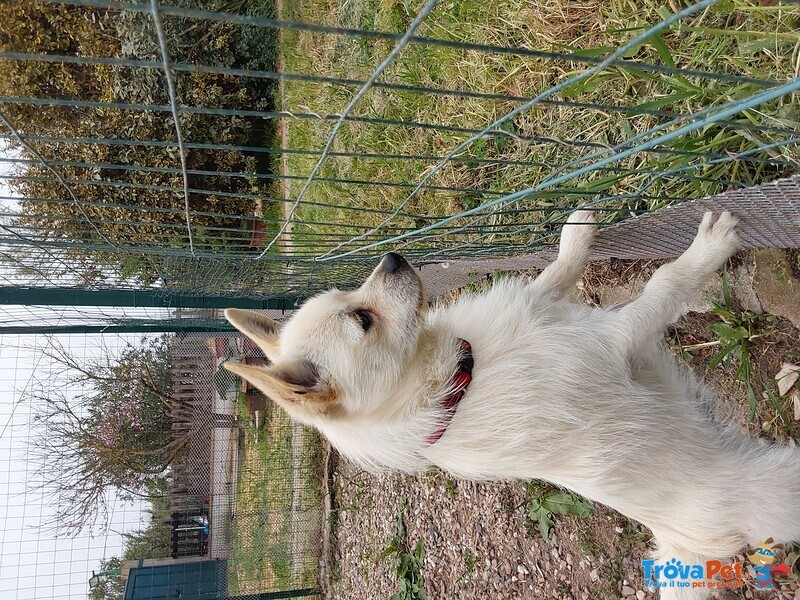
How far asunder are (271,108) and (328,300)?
5894 millimetres

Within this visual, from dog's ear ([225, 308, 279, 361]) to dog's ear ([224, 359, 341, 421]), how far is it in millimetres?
387

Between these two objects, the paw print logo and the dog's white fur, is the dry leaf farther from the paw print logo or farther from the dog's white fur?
the paw print logo

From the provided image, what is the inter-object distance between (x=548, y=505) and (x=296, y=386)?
8.14ft

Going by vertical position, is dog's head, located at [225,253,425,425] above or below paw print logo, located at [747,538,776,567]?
above

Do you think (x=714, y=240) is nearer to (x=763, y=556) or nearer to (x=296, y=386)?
(x=763, y=556)

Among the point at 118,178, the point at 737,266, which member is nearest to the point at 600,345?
the point at 737,266

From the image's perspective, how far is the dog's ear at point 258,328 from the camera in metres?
2.81

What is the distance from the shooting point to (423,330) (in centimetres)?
255

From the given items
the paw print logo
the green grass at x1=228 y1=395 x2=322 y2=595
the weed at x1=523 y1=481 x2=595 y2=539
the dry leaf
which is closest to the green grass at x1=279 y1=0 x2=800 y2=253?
the dry leaf

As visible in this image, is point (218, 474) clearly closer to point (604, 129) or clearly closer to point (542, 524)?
point (542, 524)

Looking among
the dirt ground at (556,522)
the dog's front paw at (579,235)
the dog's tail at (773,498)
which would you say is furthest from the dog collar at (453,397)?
the dirt ground at (556,522)

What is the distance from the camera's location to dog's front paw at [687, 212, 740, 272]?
2.29m

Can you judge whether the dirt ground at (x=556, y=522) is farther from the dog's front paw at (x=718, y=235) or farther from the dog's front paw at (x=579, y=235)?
the dog's front paw at (x=579, y=235)

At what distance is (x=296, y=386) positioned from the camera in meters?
2.25
